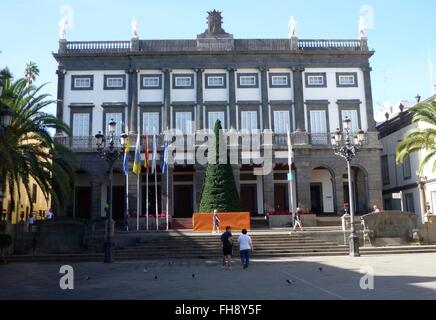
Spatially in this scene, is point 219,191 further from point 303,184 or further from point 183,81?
point 183,81

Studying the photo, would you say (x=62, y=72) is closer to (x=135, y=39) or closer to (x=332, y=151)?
(x=135, y=39)

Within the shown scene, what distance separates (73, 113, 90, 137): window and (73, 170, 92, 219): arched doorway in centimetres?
334

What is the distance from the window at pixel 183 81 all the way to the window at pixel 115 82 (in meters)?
4.07

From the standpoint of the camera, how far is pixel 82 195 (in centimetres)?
3750

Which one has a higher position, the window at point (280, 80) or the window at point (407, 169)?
Answer: the window at point (280, 80)

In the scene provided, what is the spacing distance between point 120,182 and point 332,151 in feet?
56.1

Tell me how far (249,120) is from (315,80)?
6331 mm

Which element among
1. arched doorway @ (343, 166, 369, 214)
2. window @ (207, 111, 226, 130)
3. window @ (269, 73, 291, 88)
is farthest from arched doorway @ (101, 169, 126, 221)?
arched doorway @ (343, 166, 369, 214)

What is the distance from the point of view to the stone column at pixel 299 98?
3622cm

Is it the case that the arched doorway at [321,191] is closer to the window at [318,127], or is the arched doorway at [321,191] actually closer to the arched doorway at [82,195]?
the window at [318,127]

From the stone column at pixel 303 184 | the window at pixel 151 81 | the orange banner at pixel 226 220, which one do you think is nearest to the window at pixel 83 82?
the window at pixel 151 81

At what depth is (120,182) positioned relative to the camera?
37.6 metres
